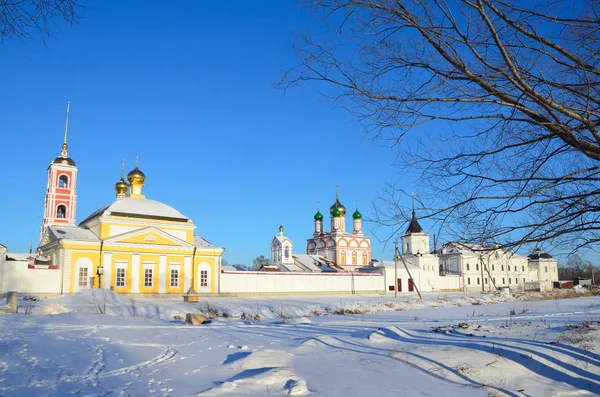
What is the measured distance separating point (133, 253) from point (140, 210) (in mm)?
4012

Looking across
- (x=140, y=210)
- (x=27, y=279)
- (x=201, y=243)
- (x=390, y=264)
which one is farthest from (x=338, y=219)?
(x=27, y=279)

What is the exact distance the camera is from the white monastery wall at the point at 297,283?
121 feet

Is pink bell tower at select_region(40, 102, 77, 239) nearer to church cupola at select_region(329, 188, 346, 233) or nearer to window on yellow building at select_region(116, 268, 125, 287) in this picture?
window on yellow building at select_region(116, 268, 125, 287)

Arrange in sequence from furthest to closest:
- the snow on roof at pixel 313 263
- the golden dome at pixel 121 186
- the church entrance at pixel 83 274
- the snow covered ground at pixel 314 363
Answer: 1. the snow on roof at pixel 313 263
2. the golden dome at pixel 121 186
3. the church entrance at pixel 83 274
4. the snow covered ground at pixel 314 363

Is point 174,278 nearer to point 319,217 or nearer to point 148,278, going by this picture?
point 148,278

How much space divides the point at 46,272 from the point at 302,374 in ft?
94.4

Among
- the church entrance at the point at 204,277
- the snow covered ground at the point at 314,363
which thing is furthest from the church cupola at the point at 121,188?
the snow covered ground at the point at 314,363

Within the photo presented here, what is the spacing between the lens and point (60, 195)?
146 ft

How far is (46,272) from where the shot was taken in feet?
97.5

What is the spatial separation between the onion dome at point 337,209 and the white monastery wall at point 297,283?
538 inches

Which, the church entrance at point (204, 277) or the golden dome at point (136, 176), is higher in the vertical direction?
the golden dome at point (136, 176)

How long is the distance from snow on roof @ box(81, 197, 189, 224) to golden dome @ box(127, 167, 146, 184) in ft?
9.79

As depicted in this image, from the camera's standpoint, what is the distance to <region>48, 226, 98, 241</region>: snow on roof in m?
32.0

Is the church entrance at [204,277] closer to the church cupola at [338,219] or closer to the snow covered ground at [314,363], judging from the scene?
the church cupola at [338,219]
